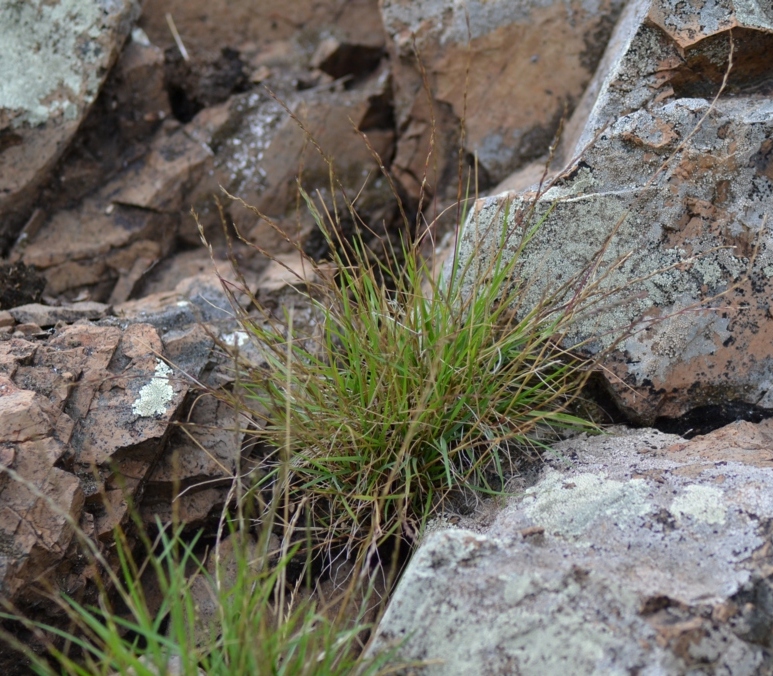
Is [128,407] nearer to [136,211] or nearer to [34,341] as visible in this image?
[34,341]

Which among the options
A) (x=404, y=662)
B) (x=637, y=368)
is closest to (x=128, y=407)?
(x=404, y=662)

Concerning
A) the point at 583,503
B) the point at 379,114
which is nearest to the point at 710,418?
the point at 583,503

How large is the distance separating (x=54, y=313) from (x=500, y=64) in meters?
2.05

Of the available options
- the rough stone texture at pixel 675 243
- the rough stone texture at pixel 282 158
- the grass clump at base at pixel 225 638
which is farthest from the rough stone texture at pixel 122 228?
the grass clump at base at pixel 225 638

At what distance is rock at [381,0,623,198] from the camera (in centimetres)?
318

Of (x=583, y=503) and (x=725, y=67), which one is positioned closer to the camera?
(x=583, y=503)

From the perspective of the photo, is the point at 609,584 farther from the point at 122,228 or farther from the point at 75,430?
the point at 122,228

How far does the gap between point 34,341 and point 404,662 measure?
5.24 ft

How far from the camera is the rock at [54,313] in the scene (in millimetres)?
2625

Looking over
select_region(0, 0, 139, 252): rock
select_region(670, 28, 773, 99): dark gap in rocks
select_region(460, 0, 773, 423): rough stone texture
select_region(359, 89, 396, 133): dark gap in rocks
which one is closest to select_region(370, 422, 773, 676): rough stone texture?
select_region(460, 0, 773, 423): rough stone texture

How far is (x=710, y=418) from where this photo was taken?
2.32 m

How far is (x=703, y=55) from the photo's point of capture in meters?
2.54

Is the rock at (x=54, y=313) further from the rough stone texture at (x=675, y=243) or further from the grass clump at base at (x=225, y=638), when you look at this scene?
the rough stone texture at (x=675, y=243)

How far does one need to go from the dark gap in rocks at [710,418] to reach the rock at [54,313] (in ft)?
6.32
